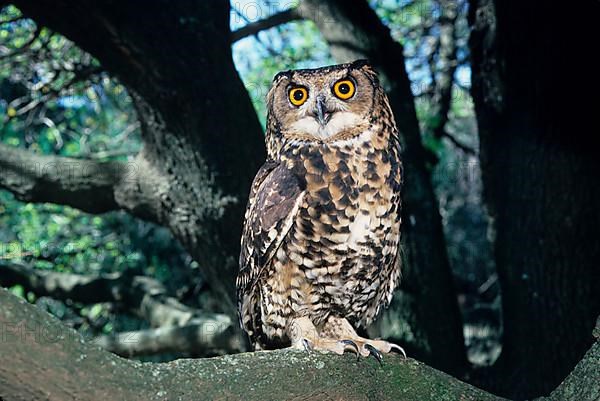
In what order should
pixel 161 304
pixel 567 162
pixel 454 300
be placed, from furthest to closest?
pixel 161 304, pixel 454 300, pixel 567 162

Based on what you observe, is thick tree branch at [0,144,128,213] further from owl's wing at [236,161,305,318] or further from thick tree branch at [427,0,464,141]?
thick tree branch at [427,0,464,141]

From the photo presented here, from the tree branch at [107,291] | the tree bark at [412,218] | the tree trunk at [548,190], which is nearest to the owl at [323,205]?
the tree bark at [412,218]

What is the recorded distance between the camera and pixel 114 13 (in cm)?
302

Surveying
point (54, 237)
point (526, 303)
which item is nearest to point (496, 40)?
point (526, 303)

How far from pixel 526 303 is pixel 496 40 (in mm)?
1431

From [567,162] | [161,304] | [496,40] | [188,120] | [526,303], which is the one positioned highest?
[496,40]

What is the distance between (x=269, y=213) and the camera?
2.24 meters

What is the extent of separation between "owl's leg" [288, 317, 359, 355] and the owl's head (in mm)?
644

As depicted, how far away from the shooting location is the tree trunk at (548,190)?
3432 mm

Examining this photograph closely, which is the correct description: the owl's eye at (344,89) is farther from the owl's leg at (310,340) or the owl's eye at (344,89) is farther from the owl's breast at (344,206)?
the owl's leg at (310,340)

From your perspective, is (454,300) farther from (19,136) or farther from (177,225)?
(19,136)

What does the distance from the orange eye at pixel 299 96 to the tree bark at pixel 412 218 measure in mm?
1487

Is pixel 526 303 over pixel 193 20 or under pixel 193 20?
under

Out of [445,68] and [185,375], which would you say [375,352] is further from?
[445,68]
